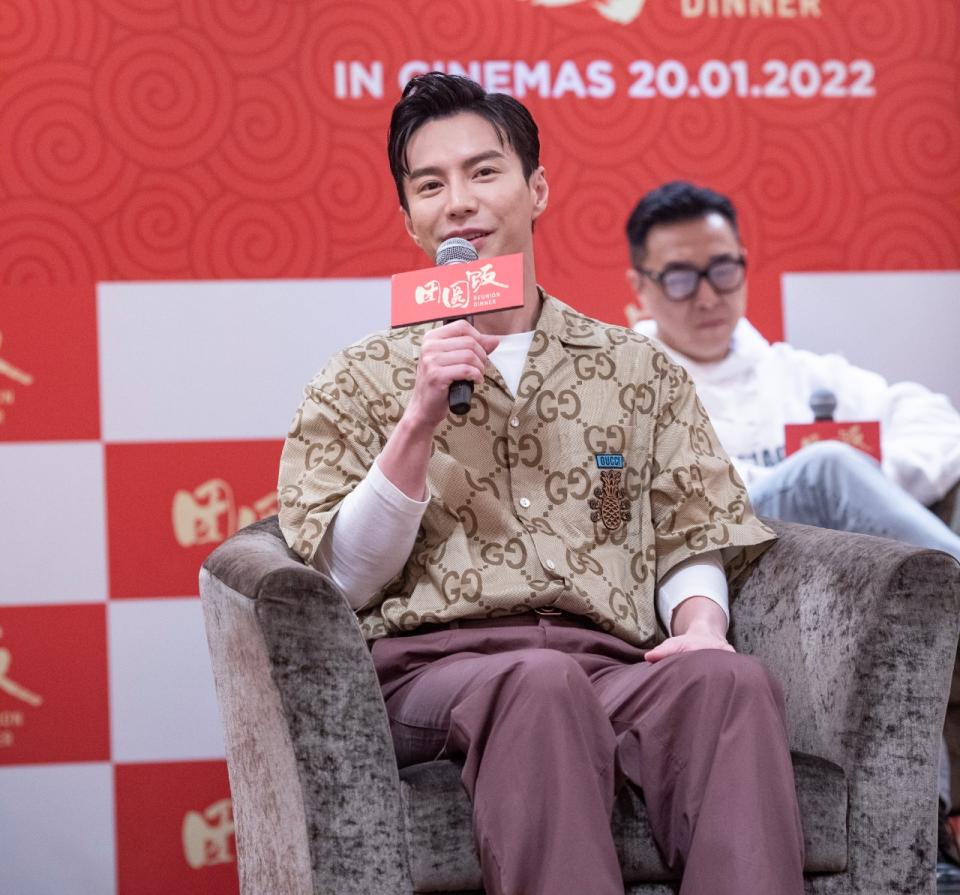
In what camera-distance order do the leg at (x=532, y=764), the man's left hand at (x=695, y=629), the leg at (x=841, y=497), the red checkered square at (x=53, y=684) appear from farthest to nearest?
the red checkered square at (x=53, y=684) → the leg at (x=841, y=497) → the man's left hand at (x=695, y=629) → the leg at (x=532, y=764)

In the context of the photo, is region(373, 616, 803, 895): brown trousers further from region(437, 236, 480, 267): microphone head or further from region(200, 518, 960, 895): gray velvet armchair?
region(437, 236, 480, 267): microphone head

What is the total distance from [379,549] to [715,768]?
51 centimetres

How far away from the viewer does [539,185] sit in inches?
74.9

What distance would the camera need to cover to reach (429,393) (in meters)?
1.49

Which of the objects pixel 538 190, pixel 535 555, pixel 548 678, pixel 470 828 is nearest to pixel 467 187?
pixel 538 190

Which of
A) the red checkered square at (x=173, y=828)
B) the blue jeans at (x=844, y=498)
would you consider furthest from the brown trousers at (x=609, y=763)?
the red checkered square at (x=173, y=828)

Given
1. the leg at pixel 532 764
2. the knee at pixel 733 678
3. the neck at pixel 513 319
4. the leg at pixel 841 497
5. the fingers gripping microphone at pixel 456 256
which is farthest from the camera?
the leg at pixel 841 497

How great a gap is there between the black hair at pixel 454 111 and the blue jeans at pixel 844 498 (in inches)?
36.7

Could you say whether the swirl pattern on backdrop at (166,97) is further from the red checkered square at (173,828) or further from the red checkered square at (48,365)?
the red checkered square at (173,828)

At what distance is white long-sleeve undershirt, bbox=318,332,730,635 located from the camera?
1.55 m

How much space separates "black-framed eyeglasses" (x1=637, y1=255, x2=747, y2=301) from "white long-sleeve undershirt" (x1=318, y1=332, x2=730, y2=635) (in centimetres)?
101

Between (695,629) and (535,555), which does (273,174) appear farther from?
(695,629)

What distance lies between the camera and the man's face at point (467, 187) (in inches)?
69.1

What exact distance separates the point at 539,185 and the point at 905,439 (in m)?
1.15
